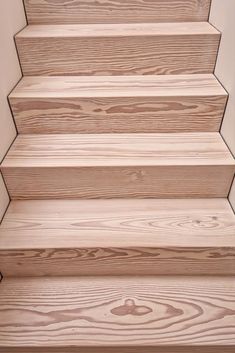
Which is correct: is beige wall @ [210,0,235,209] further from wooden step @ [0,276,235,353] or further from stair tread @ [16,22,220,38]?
wooden step @ [0,276,235,353]

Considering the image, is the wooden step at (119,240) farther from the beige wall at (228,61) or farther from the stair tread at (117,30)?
the stair tread at (117,30)

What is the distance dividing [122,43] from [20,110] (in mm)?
532

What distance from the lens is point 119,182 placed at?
1147 millimetres

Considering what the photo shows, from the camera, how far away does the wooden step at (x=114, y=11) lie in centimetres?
138

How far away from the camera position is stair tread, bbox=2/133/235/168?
110 cm

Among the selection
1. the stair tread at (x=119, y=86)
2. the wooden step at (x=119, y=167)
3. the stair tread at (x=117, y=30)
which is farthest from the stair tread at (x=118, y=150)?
the stair tread at (x=117, y=30)

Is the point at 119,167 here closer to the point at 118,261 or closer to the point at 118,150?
the point at 118,150

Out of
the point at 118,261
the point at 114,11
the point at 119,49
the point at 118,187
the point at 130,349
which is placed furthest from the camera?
the point at 114,11

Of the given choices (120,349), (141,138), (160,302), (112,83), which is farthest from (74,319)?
(112,83)

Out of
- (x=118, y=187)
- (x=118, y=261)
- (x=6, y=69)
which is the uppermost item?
(x=6, y=69)

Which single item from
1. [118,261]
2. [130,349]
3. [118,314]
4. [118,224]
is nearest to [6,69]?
[118,224]

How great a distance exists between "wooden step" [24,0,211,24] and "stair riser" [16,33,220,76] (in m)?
0.25

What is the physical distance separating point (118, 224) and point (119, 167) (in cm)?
22

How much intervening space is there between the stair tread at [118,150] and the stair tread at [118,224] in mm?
181
